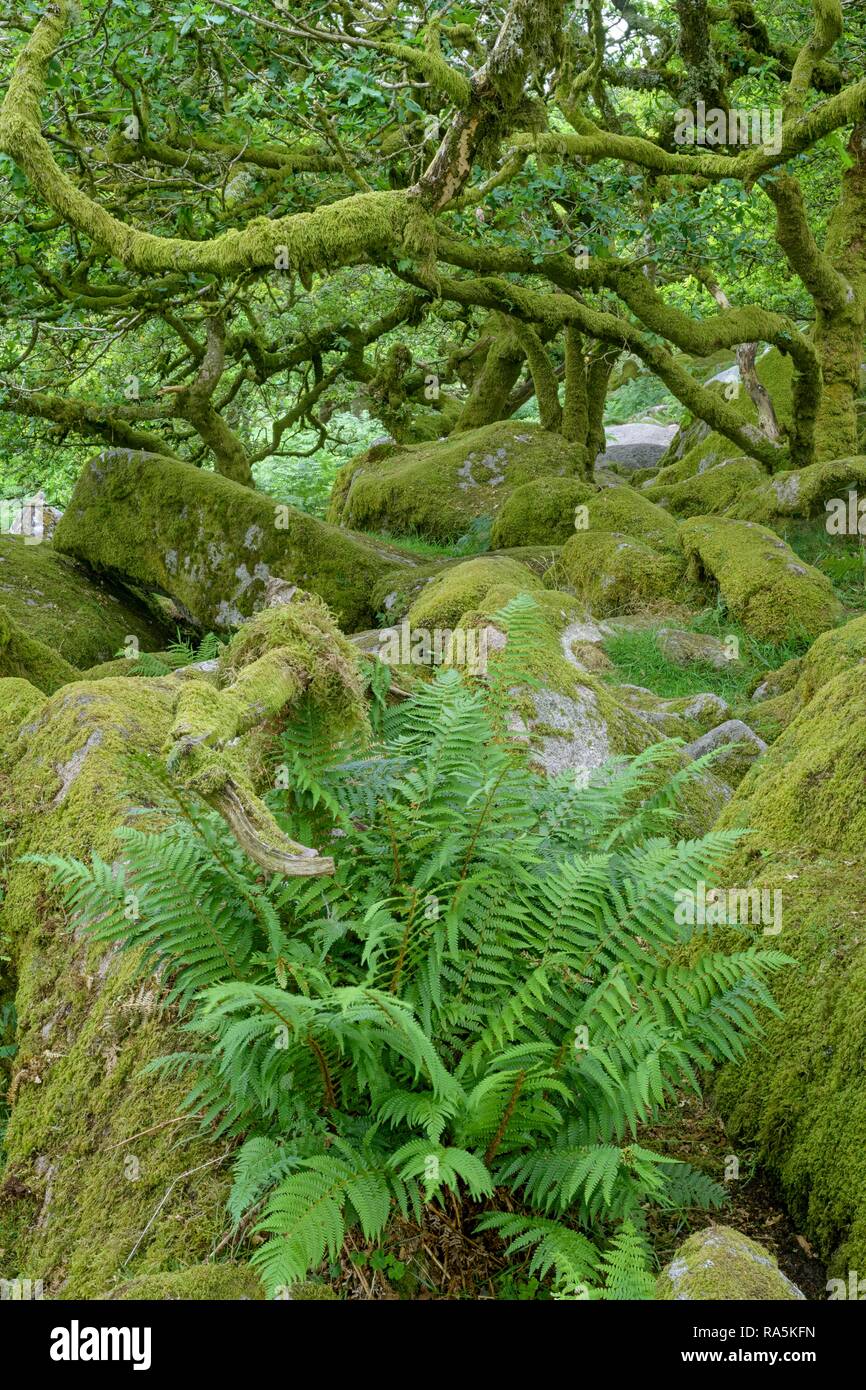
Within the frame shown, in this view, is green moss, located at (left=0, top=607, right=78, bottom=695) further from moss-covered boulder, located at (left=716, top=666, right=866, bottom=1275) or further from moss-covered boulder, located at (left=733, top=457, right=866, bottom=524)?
moss-covered boulder, located at (left=733, top=457, right=866, bottom=524)

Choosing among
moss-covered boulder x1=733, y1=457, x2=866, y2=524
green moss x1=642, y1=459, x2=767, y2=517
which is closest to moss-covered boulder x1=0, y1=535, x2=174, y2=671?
moss-covered boulder x1=733, y1=457, x2=866, y2=524

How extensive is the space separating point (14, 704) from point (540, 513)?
8560 millimetres

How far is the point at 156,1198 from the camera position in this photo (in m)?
3.45

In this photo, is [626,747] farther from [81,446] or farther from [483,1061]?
[81,446]

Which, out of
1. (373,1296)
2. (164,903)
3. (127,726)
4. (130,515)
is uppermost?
(130,515)

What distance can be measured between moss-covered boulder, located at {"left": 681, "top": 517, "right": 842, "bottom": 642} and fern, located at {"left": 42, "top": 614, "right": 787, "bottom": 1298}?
21.0 ft

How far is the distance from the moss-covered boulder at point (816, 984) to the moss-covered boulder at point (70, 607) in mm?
7509

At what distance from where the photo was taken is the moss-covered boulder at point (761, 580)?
32.3 ft

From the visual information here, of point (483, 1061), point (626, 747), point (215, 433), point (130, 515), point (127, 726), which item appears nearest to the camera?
point (483, 1061)

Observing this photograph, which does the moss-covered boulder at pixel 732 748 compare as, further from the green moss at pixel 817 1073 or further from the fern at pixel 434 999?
the fern at pixel 434 999

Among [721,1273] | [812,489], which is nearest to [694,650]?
[812,489]

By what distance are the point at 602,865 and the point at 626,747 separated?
3058 mm

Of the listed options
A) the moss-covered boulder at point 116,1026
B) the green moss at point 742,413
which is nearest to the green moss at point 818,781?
the moss-covered boulder at point 116,1026

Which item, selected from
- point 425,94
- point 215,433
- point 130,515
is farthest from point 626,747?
point 215,433
